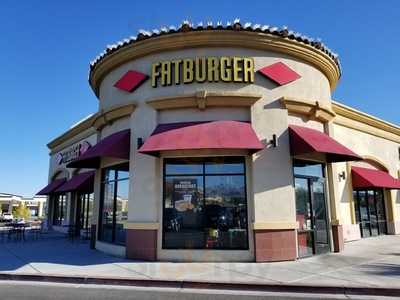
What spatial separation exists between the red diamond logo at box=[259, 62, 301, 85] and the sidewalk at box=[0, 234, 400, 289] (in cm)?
601

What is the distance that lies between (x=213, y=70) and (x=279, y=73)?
7.60 feet

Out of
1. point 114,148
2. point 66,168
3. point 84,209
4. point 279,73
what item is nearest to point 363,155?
point 279,73

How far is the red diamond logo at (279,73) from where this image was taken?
39.0ft

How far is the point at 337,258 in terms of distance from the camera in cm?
1152

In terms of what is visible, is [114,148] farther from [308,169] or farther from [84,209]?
[84,209]

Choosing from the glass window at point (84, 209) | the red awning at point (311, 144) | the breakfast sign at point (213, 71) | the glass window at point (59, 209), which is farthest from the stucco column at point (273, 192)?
the glass window at point (59, 209)

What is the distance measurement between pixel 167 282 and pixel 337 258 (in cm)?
622

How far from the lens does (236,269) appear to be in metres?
9.73

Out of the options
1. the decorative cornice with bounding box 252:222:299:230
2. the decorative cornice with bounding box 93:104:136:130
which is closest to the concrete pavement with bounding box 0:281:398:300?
the decorative cornice with bounding box 252:222:299:230

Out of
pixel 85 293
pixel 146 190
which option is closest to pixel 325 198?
pixel 146 190

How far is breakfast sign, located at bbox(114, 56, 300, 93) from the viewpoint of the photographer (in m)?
11.7

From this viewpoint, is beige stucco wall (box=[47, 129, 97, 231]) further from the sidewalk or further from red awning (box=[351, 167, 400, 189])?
red awning (box=[351, 167, 400, 189])

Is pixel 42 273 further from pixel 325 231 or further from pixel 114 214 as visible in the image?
pixel 325 231

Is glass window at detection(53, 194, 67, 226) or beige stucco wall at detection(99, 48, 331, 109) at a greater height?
beige stucco wall at detection(99, 48, 331, 109)
